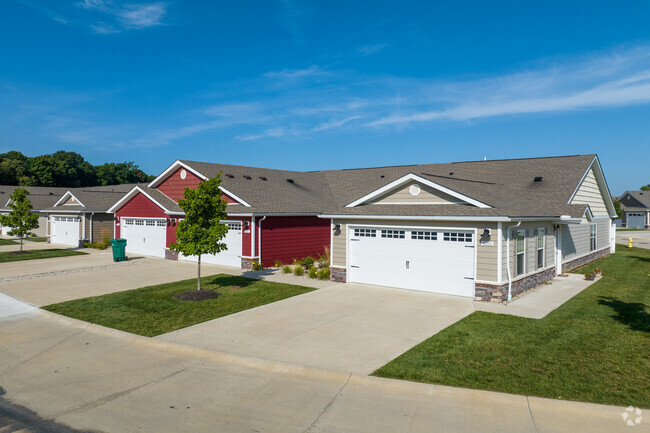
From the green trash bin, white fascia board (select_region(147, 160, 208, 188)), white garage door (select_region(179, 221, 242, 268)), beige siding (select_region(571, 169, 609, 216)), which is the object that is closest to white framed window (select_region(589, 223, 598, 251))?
beige siding (select_region(571, 169, 609, 216))

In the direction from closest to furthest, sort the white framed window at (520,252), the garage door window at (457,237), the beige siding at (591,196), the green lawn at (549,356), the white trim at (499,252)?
the green lawn at (549,356) → the white trim at (499,252) → the garage door window at (457,237) → the white framed window at (520,252) → the beige siding at (591,196)

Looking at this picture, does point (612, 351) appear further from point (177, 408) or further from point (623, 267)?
point (623, 267)

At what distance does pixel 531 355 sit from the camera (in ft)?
26.1

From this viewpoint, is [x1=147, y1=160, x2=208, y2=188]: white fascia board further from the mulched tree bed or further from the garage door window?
the garage door window

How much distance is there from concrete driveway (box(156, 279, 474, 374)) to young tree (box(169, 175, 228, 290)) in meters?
A: 2.98

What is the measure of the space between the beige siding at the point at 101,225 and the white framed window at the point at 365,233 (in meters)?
21.9

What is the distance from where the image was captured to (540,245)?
15570mm

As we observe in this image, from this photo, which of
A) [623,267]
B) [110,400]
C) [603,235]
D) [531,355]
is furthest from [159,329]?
[603,235]

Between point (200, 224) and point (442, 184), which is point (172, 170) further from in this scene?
point (442, 184)

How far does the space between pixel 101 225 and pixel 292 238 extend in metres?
17.1

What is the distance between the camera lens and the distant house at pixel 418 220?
13.1 m

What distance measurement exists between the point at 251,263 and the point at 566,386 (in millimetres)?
14580

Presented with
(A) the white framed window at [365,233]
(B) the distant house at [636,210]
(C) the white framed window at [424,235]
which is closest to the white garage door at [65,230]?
(A) the white framed window at [365,233]

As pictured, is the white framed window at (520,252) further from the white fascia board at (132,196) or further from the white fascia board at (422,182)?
the white fascia board at (132,196)
